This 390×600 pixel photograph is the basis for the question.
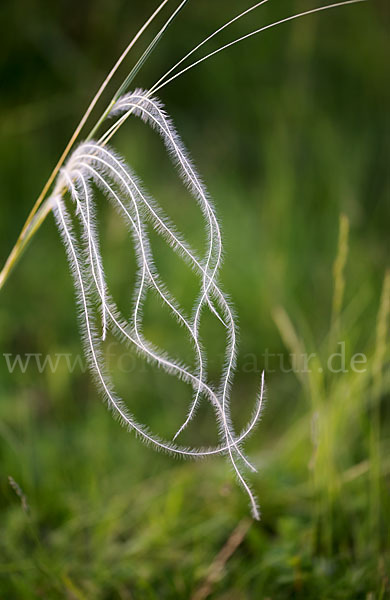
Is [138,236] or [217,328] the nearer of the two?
[138,236]

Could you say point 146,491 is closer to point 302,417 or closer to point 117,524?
point 117,524

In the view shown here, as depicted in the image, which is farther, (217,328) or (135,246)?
(217,328)

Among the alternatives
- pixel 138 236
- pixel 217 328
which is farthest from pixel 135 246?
pixel 217 328

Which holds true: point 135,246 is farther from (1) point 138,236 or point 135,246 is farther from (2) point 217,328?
(2) point 217,328

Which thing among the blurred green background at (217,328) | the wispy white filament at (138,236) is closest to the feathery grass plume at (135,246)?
the wispy white filament at (138,236)

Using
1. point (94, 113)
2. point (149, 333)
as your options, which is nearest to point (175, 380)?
point (149, 333)

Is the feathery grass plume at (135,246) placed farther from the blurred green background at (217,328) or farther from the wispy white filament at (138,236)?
the blurred green background at (217,328)

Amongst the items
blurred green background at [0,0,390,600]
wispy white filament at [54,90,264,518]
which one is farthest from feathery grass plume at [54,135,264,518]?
blurred green background at [0,0,390,600]

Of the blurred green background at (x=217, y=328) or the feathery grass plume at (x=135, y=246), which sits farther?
the blurred green background at (x=217, y=328)
